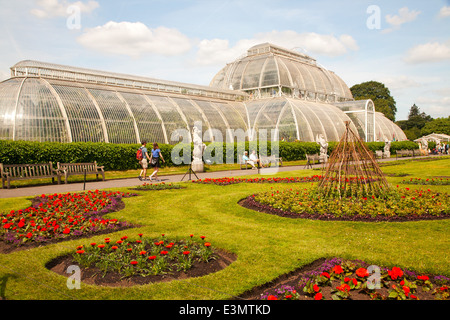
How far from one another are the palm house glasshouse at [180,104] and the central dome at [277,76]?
0.16m

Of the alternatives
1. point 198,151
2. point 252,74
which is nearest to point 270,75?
point 252,74

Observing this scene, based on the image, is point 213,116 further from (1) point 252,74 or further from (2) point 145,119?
(1) point 252,74

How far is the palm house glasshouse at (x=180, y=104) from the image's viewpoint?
23828mm

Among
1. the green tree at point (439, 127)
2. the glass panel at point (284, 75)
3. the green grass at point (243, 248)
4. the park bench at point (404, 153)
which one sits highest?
the glass panel at point (284, 75)

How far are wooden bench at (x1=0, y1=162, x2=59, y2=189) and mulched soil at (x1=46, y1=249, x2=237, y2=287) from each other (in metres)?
11.6

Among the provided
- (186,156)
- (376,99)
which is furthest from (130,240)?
(376,99)

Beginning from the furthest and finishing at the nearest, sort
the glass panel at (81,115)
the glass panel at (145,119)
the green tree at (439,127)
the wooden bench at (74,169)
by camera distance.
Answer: the green tree at (439,127), the glass panel at (145,119), the glass panel at (81,115), the wooden bench at (74,169)

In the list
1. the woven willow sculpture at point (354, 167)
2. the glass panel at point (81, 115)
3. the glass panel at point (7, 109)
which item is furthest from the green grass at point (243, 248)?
the glass panel at point (81, 115)

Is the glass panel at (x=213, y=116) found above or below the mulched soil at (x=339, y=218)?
above

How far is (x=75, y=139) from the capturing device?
78.8ft

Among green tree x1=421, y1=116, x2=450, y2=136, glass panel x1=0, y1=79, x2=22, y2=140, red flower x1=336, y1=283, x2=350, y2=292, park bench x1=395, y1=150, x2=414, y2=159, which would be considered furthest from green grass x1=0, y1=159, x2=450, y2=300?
green tree x1=421, y1=116, x2=450, y2=136

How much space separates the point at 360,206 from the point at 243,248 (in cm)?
428

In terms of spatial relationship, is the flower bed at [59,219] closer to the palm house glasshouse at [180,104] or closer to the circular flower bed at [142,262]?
the circular flower bed at [142,262]
